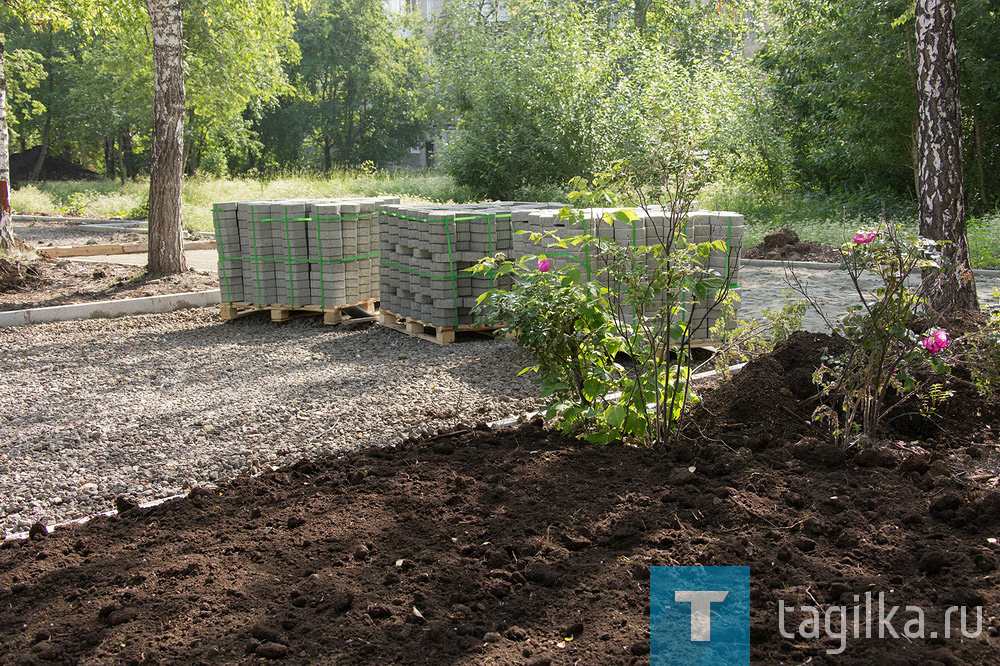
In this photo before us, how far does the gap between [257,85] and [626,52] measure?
14.3 meters

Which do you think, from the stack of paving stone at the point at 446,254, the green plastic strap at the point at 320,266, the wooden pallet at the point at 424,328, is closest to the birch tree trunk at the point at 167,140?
the green plastic strap at the point at 320,266

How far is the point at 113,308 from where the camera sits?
10664mm

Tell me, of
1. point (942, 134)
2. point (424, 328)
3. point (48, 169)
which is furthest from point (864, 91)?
point (48, 169)

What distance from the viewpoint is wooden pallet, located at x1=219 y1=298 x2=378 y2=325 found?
9.74 metres

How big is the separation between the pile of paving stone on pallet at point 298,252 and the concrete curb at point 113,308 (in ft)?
3.55

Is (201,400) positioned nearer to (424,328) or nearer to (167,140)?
(424,328)

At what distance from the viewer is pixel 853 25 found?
1578 centimetres

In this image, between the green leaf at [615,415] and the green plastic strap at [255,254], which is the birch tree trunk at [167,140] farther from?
the green leaf at [615,415]

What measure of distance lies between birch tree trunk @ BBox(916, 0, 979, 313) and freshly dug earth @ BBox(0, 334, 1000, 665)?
2.98 m

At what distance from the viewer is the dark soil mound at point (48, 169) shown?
151 ft

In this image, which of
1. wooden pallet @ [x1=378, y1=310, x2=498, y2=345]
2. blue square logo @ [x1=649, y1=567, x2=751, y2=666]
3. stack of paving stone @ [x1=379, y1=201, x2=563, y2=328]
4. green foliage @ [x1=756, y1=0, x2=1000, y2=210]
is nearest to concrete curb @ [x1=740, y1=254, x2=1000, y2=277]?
green foliage @ [x1=756, y1=0, x2=1000, y2=210]

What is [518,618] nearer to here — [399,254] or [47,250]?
[399,254]

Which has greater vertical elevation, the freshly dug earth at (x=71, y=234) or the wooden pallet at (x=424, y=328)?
the freshly dug earth at (x=71, y=234)

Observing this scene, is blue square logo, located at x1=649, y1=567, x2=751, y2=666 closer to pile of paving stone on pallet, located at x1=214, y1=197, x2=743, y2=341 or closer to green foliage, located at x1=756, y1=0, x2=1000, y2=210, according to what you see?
pile of paving stone on pallet, located at x1=214, y1=197, x2=743, y2=341
